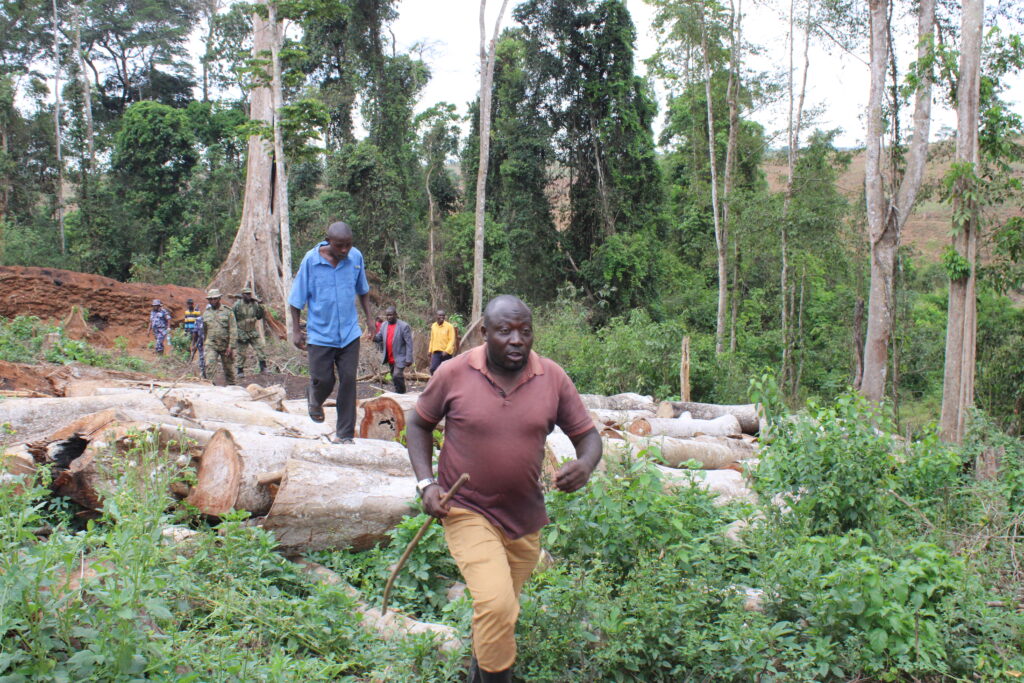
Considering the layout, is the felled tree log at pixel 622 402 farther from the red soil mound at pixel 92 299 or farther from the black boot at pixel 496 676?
the red soil mound at pixel 92 299

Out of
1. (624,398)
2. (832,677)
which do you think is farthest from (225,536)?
(624,398)

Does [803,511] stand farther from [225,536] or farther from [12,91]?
[12,91]

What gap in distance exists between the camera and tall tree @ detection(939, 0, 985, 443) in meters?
11.4

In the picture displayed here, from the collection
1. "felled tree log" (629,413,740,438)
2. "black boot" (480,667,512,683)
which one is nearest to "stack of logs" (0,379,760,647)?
"black boot" (480,667,512,683)

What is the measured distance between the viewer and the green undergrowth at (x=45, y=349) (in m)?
13.4

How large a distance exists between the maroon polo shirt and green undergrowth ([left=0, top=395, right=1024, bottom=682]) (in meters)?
0.79

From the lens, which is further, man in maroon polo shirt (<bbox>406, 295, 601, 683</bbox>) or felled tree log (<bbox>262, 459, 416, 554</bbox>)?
felled tree log (<bbox>262, 459, 416, 554</bbox>)

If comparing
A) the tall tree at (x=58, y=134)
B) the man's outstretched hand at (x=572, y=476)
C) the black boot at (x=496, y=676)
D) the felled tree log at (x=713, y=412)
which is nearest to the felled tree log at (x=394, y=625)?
the black boot at (x=496, y=676)

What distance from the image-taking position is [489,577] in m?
3.20

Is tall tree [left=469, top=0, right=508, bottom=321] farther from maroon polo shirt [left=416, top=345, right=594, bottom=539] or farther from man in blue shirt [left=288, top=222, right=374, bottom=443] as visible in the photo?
maroon polo shirt [left=416, top=345, right=594, bottom=539]

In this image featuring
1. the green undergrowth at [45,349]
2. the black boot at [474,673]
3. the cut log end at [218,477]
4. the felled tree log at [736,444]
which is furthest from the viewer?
the green undergrowth at [45,349]

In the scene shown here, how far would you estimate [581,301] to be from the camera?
24328 millimetres

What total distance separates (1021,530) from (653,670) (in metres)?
3.70

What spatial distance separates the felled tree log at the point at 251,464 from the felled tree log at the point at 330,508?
7.9 inches
